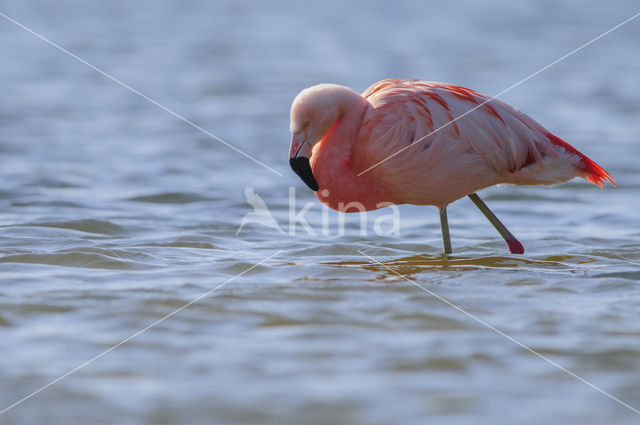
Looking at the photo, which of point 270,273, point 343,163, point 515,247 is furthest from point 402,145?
point 515,247

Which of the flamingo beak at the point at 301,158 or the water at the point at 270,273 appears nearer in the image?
the water at the point at 270,273

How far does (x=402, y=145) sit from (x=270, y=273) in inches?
43.8

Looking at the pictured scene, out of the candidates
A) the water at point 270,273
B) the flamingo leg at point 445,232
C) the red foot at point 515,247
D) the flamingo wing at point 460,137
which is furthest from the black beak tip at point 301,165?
the red foot at point 515,247

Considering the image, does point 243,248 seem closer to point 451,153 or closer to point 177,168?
point 451,153

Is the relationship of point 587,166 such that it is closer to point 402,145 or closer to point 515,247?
point 515,247

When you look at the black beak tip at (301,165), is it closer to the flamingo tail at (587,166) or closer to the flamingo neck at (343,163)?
the flamingo neck at (343,163)

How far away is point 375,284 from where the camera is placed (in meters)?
4.97

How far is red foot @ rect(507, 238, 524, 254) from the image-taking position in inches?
237

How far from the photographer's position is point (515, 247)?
6.02 meters

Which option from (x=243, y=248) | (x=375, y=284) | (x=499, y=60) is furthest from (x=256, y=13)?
(x=375, y=284)

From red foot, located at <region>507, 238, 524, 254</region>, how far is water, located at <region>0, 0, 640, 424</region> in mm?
103

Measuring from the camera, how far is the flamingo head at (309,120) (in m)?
5.27

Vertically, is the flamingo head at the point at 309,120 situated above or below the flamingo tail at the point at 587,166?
above

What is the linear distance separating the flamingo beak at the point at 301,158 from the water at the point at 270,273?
0.60 meters
